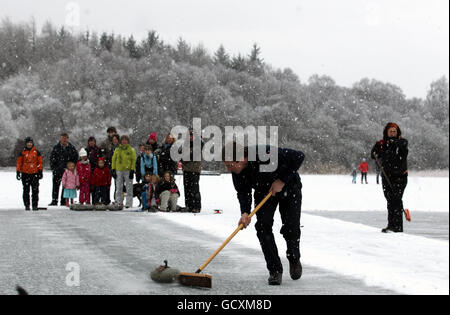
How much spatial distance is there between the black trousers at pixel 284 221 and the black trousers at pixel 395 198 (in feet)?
16.2

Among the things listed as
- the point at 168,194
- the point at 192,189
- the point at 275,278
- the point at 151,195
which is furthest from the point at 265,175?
the point at 151,195

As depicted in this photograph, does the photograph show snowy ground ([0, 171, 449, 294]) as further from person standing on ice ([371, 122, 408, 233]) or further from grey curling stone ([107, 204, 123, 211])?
grey curling stone ([107, 204, 123, 211])

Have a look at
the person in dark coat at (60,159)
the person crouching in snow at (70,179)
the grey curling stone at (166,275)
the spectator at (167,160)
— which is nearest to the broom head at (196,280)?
the grey curling stone at (166,275)

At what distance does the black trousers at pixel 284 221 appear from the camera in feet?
23.8

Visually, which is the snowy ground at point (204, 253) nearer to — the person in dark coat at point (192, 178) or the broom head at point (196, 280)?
the broom head at point (196, 280)

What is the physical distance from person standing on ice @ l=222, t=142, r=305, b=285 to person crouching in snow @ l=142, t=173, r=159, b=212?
32.4 ft

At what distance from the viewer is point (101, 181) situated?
1830cm

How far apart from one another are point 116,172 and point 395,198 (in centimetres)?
834

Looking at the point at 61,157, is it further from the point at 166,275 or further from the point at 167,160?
the point at 166,275

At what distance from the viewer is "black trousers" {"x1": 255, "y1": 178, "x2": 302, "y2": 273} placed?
7262 mm

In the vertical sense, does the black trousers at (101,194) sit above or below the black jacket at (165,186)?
below

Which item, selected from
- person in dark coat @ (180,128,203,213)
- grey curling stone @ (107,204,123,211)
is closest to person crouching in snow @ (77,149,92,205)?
grey curling stone @ (107,204,123,211)
